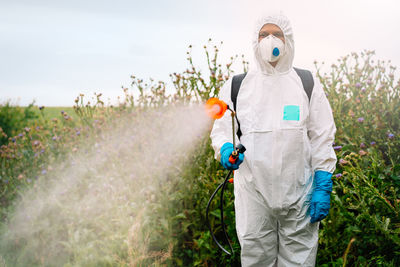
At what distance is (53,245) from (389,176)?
283cm

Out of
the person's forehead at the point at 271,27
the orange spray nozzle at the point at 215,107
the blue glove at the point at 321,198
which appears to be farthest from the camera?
the person's forehead at the point at 271,27

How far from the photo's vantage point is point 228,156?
196cm

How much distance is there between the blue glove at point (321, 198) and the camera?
2010mm

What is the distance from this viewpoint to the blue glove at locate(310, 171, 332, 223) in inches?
79.1

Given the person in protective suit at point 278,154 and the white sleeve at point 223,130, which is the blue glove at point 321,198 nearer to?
the person in protective suit at point 278,154

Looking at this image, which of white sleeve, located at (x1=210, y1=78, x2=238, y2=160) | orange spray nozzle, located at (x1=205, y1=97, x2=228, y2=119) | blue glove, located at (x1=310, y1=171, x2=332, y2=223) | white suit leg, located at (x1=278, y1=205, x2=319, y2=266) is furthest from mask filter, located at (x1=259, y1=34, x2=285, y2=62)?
white suit leg, located at (x1=278, y1=205, x2=319, y2=266)

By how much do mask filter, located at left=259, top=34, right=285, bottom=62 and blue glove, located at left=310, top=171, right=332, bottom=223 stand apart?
28.5 inches

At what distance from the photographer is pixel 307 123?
215cm

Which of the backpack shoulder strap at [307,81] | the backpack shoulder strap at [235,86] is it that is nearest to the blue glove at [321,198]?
the backpack shoulder strap at [307,81]

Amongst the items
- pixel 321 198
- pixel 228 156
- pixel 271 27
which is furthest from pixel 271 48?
pixel 321 198

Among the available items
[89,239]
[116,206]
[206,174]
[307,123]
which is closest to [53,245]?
[89,239]

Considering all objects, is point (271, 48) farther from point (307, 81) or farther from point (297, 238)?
point (297, 238)

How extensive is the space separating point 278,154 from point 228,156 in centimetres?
29

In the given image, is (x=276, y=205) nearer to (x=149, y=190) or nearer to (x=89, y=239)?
(x=149, y=190)
